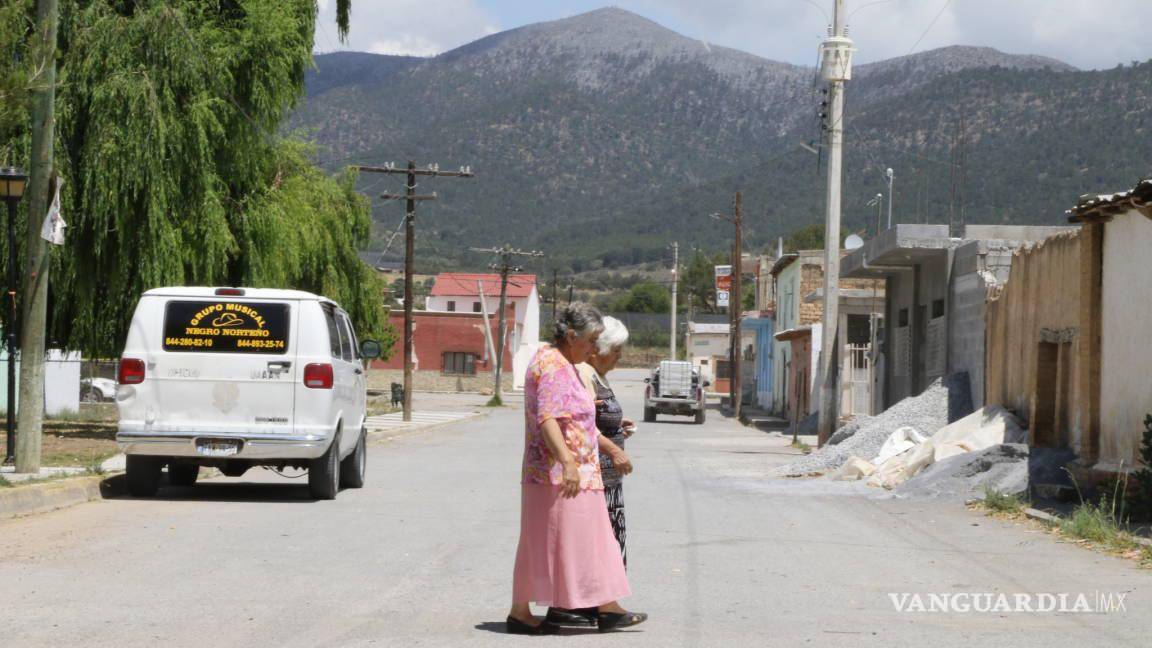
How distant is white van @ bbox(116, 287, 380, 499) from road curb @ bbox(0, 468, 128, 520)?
0.54m

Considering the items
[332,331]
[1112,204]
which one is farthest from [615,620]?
[1112,204]

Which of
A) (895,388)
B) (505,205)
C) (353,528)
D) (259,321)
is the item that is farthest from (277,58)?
(505,205)

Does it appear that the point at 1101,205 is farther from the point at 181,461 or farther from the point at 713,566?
the point at 181,461

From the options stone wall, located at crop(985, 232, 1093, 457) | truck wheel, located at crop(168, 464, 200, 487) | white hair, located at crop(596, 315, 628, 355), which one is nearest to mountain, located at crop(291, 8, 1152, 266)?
stone wall, located at crop(985, 232, 1093, 457)

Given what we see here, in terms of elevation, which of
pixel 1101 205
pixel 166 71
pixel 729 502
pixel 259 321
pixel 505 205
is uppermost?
pixel 505 205

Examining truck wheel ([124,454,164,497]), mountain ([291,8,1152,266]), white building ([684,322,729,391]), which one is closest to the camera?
truck wheel ([124,454,164,497])

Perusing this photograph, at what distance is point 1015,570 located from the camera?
430 inches

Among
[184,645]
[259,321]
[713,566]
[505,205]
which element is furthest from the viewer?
[505,205]

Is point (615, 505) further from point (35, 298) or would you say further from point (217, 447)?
point (35, 298)

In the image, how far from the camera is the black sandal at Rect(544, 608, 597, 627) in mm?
7723

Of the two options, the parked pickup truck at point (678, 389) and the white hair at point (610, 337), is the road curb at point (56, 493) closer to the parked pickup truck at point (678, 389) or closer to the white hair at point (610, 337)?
the white hair at point (610, 337)

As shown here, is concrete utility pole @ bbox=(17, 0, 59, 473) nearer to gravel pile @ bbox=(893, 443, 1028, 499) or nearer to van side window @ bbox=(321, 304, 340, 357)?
van side window @ bbox=(321, 304, 340, 357)

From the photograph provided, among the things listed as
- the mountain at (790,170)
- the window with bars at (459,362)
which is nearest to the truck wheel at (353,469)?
the mountain at (790,170)

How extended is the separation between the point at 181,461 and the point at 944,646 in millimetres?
10182
